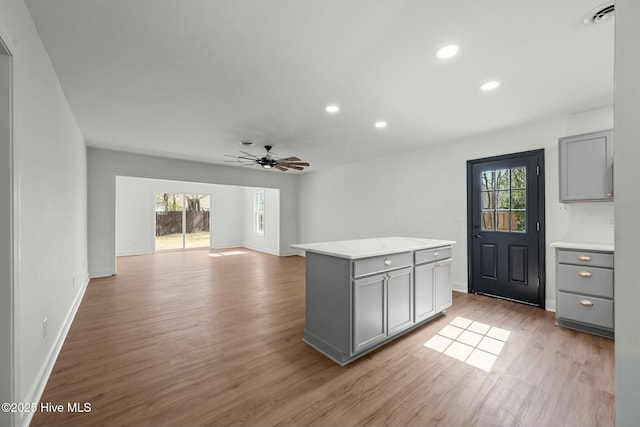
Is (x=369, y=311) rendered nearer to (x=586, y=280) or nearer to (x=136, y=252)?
(x=586, y=280)

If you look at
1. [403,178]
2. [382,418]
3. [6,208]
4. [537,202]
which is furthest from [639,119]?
[403,178]

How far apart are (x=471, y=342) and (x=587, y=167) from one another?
252 cm

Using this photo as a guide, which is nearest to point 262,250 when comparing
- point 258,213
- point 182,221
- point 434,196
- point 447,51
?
point 258,213

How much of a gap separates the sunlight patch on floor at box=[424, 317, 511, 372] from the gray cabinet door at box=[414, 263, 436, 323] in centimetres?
23

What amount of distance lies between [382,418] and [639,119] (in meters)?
1.87

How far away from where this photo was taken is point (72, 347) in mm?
2541

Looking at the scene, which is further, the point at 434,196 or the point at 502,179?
the point at 434,196

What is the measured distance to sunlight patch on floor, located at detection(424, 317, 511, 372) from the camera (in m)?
2.38

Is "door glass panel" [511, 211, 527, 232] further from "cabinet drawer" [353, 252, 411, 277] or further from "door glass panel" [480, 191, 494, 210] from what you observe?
"cabinet drawer" [353, 252, 411, 277]

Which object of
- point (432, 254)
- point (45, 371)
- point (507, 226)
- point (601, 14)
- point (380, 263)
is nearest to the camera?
point (601, 14)

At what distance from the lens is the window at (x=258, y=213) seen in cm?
959

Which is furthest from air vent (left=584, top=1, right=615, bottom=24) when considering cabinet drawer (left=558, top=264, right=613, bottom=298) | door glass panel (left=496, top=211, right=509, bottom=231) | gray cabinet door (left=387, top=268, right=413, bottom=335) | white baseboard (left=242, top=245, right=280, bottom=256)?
white baseboard (left=242, top=245, right=280, bottom=256)

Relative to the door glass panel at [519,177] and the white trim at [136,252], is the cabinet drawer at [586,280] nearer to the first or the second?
the door glass panel at [519,177]

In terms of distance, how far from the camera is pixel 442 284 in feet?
10.9
